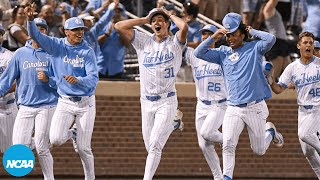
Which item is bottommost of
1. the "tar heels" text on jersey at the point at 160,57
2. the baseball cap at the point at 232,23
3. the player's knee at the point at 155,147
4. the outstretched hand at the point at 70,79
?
the player's knee at the point at 155,147

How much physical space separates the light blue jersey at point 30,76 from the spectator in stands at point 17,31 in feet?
8.98

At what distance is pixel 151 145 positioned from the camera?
17594mm

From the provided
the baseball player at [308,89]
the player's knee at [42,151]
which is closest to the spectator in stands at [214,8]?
the baseball player at [308,89]

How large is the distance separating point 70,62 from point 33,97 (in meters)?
0.84

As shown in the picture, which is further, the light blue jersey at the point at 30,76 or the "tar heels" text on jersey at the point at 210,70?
the "tar heels" text on jersey at the point at 210,70

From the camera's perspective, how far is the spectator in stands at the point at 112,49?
877 inches

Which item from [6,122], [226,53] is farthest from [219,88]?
[6,122]

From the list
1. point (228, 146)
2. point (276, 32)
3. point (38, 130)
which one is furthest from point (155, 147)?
point (276, 32)

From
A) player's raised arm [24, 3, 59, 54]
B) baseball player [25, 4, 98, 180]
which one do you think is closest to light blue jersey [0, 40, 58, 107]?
player's raised arm [24, 3, 59, 54]

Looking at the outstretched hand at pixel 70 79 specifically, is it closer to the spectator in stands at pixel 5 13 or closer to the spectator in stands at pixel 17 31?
the spectator in stands at pixel 17 31

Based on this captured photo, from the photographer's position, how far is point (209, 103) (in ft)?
64.7

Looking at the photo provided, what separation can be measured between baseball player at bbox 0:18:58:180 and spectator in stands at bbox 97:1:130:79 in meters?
3.90

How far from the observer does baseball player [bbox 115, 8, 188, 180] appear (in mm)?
17703

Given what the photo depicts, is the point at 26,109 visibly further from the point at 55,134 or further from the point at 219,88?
the point at 219,88
